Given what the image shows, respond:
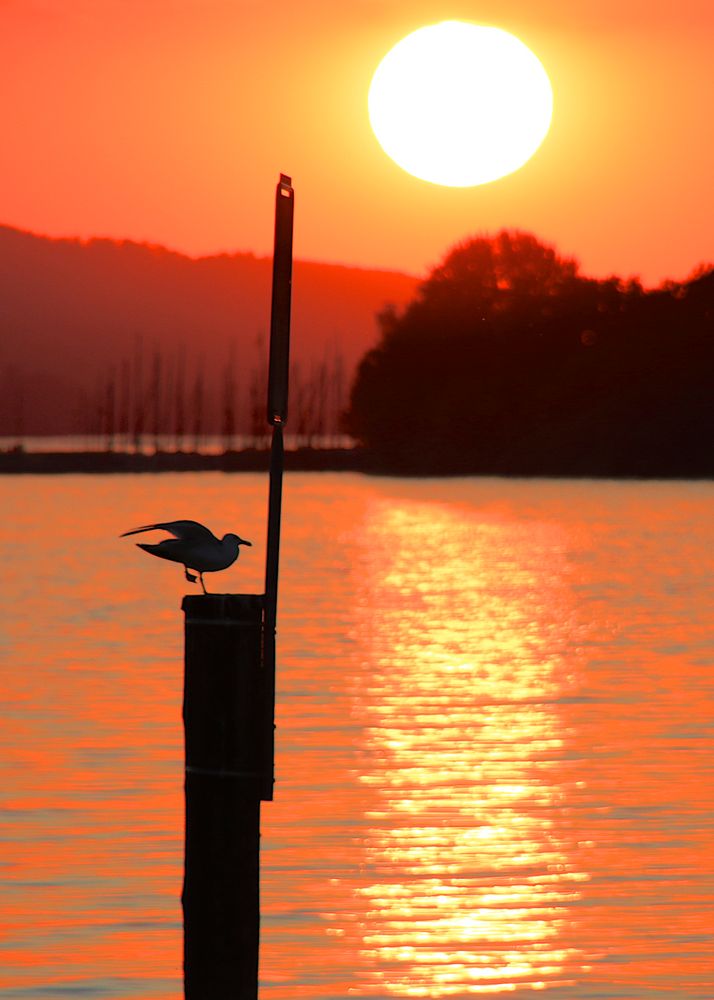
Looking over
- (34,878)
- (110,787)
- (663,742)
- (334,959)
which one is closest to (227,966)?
(334,959)

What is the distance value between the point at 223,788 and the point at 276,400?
1586 millimetres

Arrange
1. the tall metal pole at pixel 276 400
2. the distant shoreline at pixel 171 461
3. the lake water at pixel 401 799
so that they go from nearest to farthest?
the tall metal pole at pixel 276 400 < the lake water at pixel 401 799 < the distant shoreline at pixel 171 461

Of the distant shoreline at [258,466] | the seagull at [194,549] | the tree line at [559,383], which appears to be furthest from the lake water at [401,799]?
the distant shoreline at [258,466]

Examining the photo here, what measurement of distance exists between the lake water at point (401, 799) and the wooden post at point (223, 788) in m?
1.79

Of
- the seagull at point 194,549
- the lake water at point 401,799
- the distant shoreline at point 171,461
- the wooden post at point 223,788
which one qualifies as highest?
the seagull at point 194,549

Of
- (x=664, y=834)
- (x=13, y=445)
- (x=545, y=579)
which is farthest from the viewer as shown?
(x=13, y=445)

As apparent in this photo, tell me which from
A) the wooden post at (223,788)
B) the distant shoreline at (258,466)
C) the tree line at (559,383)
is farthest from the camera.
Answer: the distant shoreline at (258,466)

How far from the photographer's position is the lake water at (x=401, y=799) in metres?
10.3

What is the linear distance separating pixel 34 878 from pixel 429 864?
94.9 inches

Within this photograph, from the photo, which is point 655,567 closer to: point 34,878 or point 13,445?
point 34,878

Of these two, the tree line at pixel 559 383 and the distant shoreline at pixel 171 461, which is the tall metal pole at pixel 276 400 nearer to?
the tree line at pixel 559 383

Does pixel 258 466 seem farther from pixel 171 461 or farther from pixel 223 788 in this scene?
pixel 223 788

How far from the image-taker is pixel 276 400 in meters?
8.18

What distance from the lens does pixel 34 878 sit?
1198 cm
